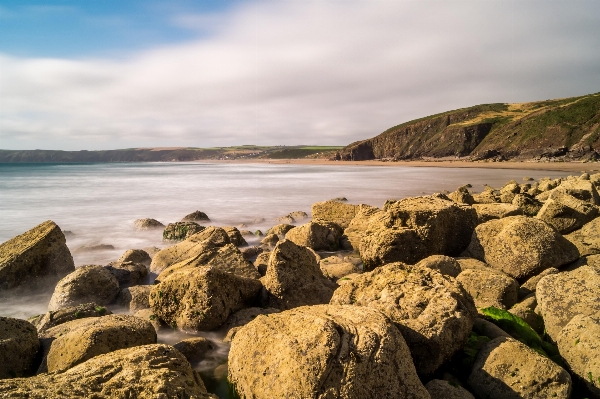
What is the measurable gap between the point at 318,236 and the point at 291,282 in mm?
3833

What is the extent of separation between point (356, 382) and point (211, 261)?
4.55m

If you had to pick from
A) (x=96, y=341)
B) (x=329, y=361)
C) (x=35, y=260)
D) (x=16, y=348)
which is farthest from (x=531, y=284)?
(x=35, y=260)

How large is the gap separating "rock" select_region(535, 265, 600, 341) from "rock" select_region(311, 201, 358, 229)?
22.6 feet

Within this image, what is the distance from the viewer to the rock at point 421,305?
145 inches

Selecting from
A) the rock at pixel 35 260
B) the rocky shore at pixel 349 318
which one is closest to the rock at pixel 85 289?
the rocky shore at pixel 349 318

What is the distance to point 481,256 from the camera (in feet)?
22.1

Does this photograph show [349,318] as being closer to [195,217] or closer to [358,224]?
[358,224]

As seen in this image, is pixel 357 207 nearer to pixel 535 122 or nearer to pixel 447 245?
pixel 447 245

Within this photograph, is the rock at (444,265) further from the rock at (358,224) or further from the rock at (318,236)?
the rock at (318,236)

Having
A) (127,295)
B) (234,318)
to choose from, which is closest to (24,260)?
(127,295)

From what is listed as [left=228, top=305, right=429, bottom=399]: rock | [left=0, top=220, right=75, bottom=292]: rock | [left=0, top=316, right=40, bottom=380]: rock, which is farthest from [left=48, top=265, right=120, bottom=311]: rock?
[left=228, top=305, right=429, bottom=399]: rock

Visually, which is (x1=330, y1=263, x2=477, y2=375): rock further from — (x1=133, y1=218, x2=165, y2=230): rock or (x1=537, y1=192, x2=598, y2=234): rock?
(x1=133, y1=218, x2=165, y2=230): rock

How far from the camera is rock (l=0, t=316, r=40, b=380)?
423cm

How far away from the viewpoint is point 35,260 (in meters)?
7.79
